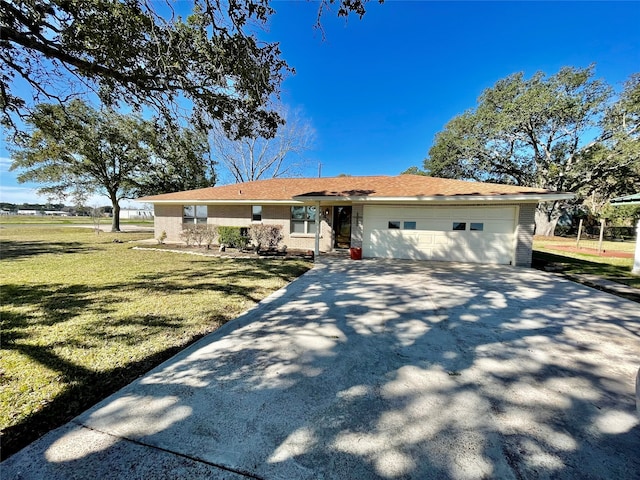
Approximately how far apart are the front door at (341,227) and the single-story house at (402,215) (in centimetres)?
5

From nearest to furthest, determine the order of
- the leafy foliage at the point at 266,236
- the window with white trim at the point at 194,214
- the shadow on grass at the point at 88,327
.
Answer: the shadow on grass at the point at 88,327 < the leafy foliage at the point at 266,236 < the window with white trim at the point at 194,214

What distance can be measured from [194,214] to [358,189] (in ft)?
30.7

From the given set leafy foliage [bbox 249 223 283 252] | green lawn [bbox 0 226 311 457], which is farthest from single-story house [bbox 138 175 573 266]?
green lawn [bbox 0 226 311 457]

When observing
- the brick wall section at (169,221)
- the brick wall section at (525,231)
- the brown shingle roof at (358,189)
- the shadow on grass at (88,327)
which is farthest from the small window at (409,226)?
the brick wall section at (169,221)

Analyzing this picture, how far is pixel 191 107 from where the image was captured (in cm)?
673

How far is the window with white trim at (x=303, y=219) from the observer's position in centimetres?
1273

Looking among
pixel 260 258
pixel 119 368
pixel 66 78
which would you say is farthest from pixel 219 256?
pixel 119 368

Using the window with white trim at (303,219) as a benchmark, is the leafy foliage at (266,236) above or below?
below

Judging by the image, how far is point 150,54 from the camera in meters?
5.17

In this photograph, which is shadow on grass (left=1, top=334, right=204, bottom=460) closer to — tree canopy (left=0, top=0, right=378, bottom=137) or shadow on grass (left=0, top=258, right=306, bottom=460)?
shadow on grass (left=0, top=258, right=306, bottom=460)

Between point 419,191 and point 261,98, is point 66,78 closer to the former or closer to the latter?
point 261,98

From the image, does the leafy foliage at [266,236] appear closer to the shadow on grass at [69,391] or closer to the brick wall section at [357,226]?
the brick wall section at [357,226]

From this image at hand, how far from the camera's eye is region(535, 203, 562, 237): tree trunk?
24.5 m

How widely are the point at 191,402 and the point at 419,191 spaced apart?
9.89 m
